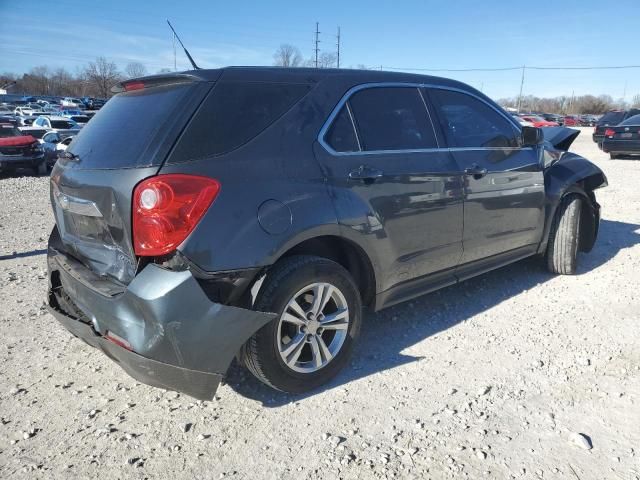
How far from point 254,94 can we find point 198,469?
74.7 inches

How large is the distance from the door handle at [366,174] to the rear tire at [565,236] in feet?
8.08

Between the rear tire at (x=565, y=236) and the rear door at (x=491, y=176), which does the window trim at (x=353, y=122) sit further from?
the rear tire at (x=565, y=236)

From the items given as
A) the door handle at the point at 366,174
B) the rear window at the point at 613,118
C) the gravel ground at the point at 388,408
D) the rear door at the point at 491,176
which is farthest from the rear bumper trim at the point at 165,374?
the rear window at the point at 613,118

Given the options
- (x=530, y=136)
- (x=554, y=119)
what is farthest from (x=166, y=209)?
(x=554, y=119)

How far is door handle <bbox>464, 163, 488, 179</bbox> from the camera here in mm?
3598

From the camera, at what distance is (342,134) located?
116 inches

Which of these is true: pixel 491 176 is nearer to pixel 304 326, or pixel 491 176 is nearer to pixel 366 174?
pixel 366 174

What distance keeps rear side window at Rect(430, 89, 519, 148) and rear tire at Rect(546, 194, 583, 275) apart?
934 millimetres

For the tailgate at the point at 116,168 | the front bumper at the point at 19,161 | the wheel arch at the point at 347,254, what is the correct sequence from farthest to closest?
the front bumper at the point at 19,161 → the wheel arch at the point at 347,254 → the tailgate at the point at 116,168

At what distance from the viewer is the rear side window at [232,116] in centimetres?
241

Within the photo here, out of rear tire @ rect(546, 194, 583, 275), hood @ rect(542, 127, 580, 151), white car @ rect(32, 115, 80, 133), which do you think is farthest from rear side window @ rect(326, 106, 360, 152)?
white car @ rect(32, 115, 80, 133)

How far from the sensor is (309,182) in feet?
8.82

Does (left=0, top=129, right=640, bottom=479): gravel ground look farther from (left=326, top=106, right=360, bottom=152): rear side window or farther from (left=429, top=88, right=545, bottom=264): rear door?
(left=326, top=106, right=360, bottom=152): rear side window

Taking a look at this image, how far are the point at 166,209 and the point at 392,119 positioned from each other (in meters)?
1.68
